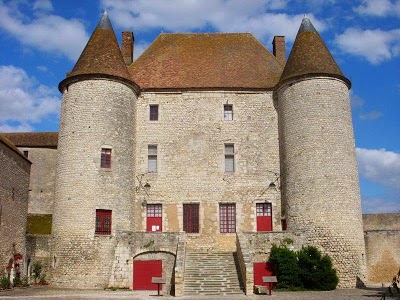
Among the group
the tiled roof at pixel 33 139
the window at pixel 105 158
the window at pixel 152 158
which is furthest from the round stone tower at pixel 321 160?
the tiled roof at pixel 33 139

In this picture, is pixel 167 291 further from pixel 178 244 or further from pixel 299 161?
pixel 299 161

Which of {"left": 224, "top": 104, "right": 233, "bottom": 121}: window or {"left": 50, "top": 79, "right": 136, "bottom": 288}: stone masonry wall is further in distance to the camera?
{"left": 224, "top": 104, "right": 233, "bottom": 121}: window

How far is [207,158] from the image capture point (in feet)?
73.1

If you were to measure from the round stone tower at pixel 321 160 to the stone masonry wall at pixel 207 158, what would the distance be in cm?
103

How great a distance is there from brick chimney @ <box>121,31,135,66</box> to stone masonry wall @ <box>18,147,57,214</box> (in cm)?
1019

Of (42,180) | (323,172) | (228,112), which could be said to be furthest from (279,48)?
(42,180)

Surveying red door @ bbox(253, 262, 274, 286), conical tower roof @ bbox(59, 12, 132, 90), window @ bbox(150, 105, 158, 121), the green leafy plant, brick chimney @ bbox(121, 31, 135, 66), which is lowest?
the green leafy plant

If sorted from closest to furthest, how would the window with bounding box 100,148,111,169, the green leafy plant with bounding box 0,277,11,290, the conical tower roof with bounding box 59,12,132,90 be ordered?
1. the green leafy plant with bounding box 0,277,11,290
2. the window with bounding box 100,148,111,169
3. the conical tower roof with bounding box 59,12,132,90

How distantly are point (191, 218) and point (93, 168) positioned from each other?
5081 mm

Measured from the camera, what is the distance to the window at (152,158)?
22297mm

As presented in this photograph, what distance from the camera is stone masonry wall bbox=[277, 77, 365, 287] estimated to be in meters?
19.3

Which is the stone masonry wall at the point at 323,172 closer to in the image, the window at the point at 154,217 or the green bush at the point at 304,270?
the green bush at the point at 304,270

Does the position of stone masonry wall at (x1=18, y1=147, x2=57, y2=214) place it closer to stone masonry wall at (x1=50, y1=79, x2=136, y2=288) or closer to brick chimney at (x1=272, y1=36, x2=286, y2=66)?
stone masonry wall at (x1=50, y1=79, x2=136, y2=288)

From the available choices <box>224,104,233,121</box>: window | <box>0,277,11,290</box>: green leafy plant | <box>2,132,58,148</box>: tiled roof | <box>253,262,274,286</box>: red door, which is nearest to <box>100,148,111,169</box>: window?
<box>0,277,11,290</box>: green leafy plant
